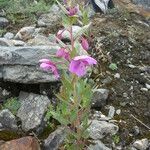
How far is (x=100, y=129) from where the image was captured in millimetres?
5277

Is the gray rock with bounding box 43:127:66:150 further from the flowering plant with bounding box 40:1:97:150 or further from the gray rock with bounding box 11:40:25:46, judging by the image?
the gray rock with bounding box 11:40:25:46

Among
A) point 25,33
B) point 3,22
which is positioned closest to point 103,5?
point 25,33

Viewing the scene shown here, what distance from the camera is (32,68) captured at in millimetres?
5605

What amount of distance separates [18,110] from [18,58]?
0.62m

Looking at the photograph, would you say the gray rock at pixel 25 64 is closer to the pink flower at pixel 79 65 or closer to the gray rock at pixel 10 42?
the gray rock at pixel 10 42

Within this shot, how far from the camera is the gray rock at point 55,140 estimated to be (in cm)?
506

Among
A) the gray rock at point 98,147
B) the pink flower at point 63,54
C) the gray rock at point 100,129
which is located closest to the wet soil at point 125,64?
the gray rock at point 100,129

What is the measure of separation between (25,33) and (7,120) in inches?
72.1

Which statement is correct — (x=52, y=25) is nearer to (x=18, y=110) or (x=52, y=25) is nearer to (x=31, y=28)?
(x=31, y=28)

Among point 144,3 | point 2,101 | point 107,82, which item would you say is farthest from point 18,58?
point 144,3

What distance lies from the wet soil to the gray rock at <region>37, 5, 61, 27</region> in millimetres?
590

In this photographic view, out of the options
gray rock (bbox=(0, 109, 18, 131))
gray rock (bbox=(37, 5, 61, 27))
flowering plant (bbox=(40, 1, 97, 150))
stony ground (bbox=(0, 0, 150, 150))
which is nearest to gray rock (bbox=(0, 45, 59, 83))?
stony ground (bbox=(0, 0, 150, 150))

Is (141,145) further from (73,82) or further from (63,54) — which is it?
(63,54)

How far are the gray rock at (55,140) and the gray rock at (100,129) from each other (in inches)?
13.2
